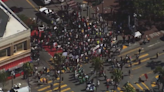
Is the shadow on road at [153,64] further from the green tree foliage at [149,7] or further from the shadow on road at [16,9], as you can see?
the shadow on road at [16,9]

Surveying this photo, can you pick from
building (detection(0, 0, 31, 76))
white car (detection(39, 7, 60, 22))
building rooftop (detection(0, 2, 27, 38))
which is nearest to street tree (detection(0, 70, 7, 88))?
building (detection(0, 0, 31, 76))

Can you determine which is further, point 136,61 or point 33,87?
point 136,61

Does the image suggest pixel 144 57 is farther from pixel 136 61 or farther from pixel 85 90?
pixel 85 90

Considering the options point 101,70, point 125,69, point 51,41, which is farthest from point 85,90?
point 51,41

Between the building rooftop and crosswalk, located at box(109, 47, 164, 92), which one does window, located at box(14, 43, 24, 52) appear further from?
crosswalk, located at box(109, 47, 164, 92)

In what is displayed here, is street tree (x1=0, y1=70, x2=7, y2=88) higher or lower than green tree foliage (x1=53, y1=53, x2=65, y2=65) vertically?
lower

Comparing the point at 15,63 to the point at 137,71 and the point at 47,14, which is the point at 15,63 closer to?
the point at 47,14
